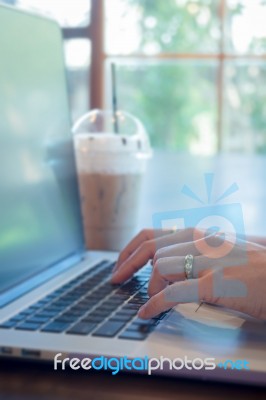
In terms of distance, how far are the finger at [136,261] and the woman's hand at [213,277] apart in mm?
99

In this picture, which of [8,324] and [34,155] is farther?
[34,155]

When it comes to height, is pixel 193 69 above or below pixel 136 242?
above

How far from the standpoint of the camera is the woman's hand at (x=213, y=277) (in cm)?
66

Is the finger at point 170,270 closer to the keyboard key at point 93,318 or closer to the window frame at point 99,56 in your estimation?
the keyboard key at point 93,318

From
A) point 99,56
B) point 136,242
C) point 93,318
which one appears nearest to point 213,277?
point 93,318

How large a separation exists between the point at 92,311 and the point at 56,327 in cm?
7

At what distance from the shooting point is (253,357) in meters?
0.59

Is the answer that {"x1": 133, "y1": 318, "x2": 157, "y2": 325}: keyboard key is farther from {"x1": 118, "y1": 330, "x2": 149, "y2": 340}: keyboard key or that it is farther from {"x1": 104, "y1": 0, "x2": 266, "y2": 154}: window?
{"x1": 104, "y1": 0, "x2": 266, "y2": 154}: window

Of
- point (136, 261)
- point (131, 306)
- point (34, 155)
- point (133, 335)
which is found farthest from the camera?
point (34, 155)

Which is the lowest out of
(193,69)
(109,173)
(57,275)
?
(57,275)

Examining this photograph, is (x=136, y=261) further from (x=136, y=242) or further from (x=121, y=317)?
(x=121, y=317)

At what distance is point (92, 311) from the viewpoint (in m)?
0.73

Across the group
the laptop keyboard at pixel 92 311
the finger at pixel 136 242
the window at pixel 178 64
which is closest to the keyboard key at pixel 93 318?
the laptop keyboard at pixel 92 311

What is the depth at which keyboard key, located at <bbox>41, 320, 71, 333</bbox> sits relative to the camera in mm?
654
